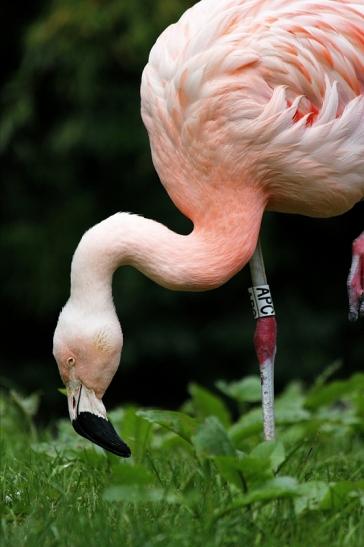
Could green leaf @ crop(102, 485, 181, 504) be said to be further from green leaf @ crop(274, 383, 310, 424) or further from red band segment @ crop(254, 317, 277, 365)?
green leaf @ crop(274, 383, 310, 424)

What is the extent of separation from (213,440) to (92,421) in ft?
2.91

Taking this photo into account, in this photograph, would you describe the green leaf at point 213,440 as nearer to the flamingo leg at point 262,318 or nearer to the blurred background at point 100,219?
the flamingo leg at point 262,318

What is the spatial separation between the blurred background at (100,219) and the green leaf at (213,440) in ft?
17.5

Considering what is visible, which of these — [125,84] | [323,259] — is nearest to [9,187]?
[125,84]

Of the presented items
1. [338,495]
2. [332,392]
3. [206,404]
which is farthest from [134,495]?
[332,392]

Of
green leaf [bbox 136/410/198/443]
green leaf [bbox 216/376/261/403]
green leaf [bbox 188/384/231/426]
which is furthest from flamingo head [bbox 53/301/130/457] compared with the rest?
green leaf [bbox 188/384/231/426]

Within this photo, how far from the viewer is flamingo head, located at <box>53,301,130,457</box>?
429cm

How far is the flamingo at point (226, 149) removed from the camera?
434cm

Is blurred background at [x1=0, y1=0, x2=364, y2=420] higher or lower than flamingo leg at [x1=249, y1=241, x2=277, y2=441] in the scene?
lower

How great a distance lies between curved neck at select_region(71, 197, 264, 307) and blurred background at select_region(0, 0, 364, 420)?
4.42m

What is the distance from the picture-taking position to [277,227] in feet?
30.1

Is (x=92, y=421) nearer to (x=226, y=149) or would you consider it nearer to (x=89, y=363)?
(x=89, y=363)

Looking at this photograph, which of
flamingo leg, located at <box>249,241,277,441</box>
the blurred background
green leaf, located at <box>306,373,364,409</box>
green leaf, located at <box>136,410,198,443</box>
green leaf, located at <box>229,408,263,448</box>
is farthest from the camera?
the blurred background

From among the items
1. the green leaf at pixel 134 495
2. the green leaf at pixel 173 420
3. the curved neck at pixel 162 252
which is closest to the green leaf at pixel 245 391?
the green leaf at pixel 173 420
